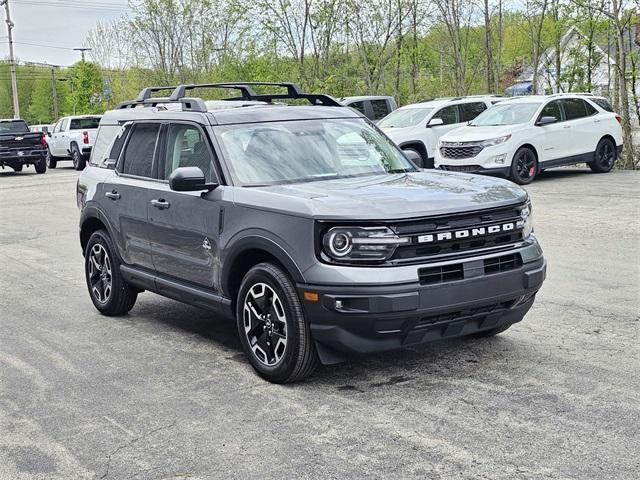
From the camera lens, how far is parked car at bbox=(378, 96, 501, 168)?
793 inches

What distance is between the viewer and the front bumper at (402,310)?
5090 mm

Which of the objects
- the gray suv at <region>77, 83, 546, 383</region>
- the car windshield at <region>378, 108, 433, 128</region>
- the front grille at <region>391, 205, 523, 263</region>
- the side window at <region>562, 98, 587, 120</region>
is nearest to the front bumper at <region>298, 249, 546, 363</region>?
the gray suv at <region>77, 83, 546, 383</region>

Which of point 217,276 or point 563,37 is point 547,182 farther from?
point 217,276

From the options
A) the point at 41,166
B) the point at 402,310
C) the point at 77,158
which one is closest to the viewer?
the point at 402,310

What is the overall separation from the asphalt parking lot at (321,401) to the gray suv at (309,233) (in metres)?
0.32

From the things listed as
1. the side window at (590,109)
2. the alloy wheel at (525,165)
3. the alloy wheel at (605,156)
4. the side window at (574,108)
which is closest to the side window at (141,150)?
the alloy wheel at (525,165)

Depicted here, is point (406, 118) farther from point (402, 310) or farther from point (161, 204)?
point (402, 310)

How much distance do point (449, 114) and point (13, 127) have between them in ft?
55.9

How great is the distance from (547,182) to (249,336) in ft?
44.4

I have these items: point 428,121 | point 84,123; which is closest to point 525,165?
point 428,121

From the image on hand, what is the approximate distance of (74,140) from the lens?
104 ft

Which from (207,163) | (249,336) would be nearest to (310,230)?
(249,336)

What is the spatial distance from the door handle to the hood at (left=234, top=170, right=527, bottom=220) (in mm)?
912

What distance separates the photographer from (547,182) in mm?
18219
